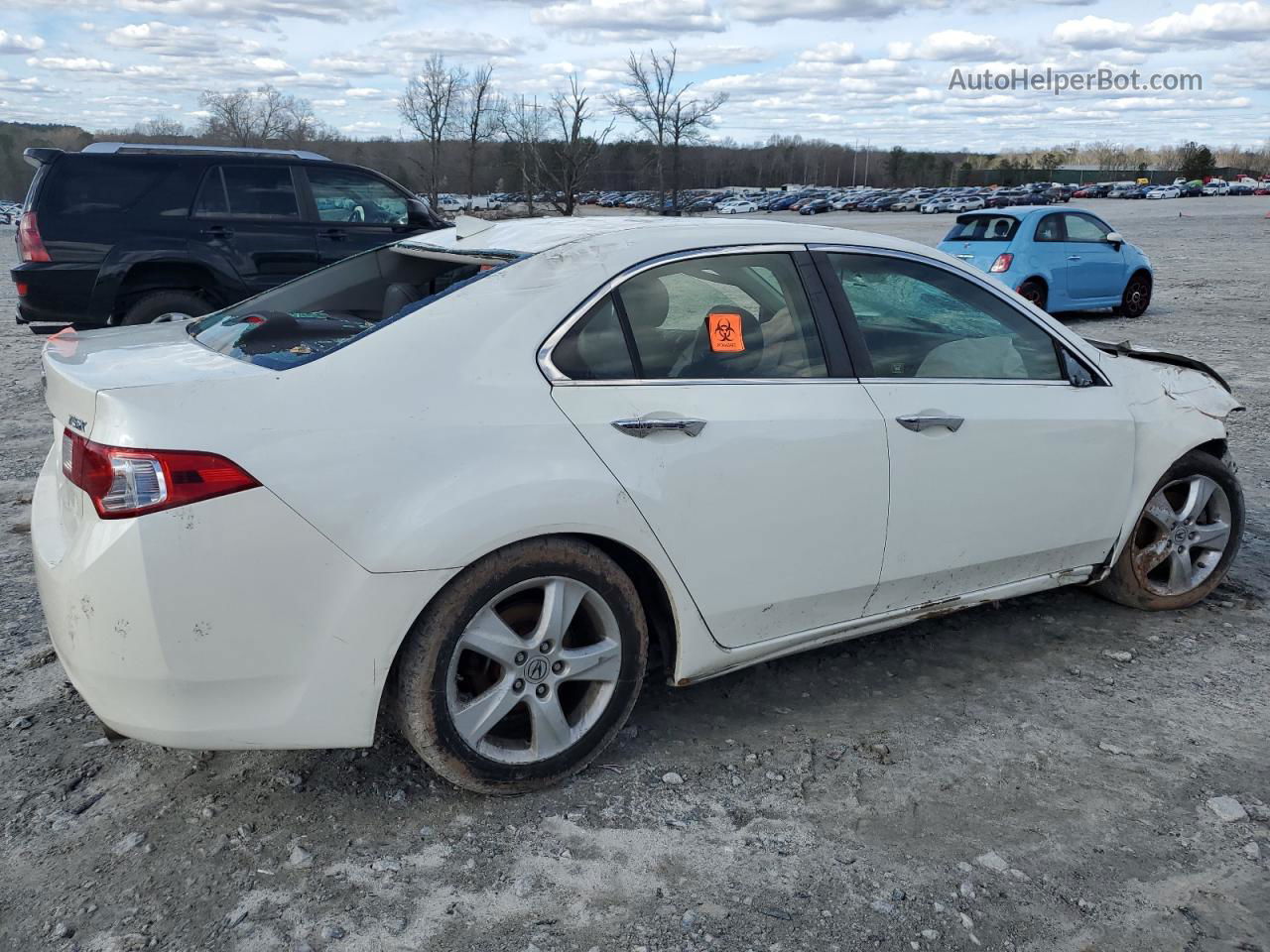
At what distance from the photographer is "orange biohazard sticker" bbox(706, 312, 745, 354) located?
3.18 m

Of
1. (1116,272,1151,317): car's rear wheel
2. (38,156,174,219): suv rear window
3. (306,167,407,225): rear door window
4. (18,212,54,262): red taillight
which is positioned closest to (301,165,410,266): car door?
(306,167,407,225): rear door window

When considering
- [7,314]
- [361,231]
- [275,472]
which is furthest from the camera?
[7,314]

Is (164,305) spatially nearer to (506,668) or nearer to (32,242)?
(32,242)

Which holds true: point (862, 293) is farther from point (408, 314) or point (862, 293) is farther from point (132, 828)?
point (132, 828)

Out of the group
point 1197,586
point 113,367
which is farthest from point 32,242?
point 1197,586

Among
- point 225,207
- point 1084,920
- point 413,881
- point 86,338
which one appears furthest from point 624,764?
point 225,207

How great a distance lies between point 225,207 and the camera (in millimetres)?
8891

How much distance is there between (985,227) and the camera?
14.1 metres

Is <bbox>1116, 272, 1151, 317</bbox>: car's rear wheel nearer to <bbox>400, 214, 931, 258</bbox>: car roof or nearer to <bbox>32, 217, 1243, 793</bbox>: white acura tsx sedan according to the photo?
<bbox>32, 217, 1243, 793</bbox>: white acura tsx sedan

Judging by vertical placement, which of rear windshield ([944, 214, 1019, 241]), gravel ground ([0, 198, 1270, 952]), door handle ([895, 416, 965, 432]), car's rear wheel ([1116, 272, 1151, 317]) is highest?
A: door handle ([895, 416, 965, 432])

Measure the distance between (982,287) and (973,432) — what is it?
0.62 meters

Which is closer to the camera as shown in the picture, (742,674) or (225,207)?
(742,674)

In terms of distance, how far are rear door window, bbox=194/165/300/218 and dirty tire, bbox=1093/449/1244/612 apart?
7.51m

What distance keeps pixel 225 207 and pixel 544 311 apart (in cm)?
703
